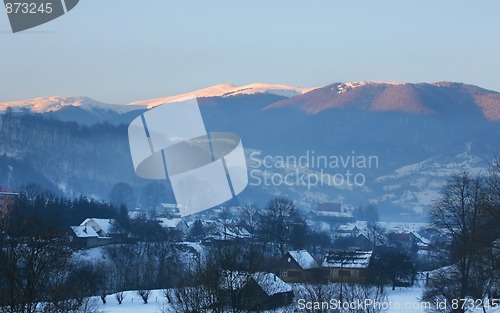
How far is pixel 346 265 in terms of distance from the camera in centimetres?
4500

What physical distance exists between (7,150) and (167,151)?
2915 cm

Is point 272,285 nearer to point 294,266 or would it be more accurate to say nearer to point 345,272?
point 294,266

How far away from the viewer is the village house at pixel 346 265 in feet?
142

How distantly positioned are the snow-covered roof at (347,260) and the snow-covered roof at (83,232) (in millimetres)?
22783

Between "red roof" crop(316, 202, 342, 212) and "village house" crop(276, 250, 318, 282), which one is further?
"red roof" crop(316, 202, 342, 212)

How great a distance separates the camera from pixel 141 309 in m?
34.3

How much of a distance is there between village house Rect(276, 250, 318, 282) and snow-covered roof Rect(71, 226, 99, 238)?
71.2 ft

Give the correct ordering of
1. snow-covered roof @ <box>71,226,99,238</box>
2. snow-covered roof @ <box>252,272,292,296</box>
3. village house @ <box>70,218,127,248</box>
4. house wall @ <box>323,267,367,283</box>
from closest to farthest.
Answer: snow-covered roof @ <box>252,272,292,296</box> < house wall @ <box>323,267,367,283</box> < village house @ <box>70,218,127,248</box> < snow-covered roof @ <box>71,226,99,238</box>

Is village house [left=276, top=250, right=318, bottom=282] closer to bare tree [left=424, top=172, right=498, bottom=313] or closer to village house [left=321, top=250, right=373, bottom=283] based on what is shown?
village house [left=321, top=250, right=373, bottom=283]

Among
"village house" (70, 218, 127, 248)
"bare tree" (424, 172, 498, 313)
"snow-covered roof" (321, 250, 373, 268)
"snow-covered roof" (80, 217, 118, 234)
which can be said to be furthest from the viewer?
"snow-covered roof" (80, 217, 118, 234)

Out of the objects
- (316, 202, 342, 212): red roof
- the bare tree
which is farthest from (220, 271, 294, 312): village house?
(316, 202, 342, 212): red roof

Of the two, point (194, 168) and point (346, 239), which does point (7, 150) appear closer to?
point (194, 168)

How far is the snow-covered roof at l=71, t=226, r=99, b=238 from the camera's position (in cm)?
6242

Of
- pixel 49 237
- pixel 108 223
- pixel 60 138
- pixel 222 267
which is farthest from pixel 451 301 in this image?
pixel 60 138
